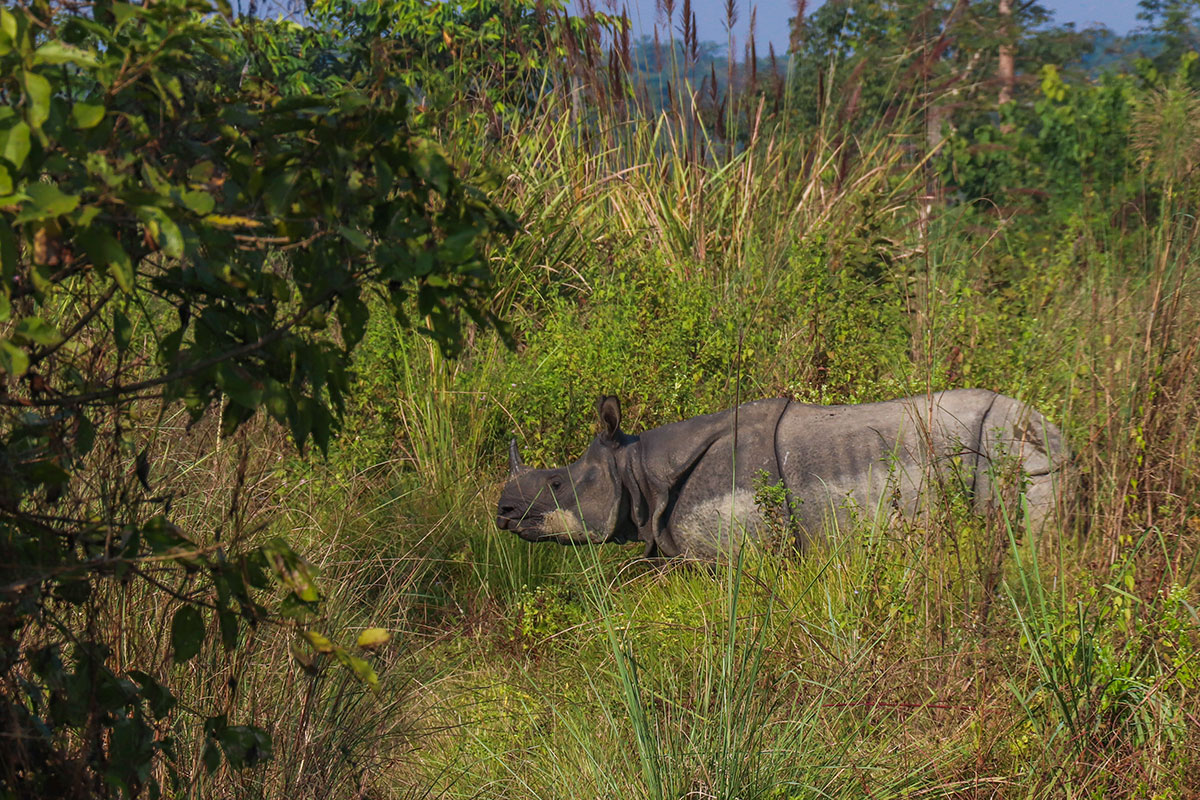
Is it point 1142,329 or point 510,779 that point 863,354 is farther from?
point 510,779

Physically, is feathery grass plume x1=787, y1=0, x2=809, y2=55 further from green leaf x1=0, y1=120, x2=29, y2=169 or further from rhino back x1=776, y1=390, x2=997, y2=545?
green leaf x1=0, y1=120, x2=29, y2=169

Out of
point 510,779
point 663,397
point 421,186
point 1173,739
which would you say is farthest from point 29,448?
point 663,397

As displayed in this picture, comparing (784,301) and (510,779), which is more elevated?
(784,301)

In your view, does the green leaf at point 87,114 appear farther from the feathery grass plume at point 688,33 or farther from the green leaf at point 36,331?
the feathery grass plume at point 688,33

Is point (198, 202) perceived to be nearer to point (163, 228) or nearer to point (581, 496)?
point (163, 228)

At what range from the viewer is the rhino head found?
15.3 ft

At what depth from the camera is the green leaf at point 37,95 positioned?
4.27ft

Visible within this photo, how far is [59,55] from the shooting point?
135cm

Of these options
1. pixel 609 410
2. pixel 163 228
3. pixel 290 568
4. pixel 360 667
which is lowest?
pixel 609 410

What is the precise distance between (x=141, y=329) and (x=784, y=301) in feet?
10.2

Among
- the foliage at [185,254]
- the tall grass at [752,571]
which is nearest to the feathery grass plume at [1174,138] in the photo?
the tall grass at [752,571]

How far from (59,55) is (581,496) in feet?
11.5

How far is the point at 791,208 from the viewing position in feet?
25.7

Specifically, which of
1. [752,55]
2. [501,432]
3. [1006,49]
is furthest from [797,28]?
[1006,49]
